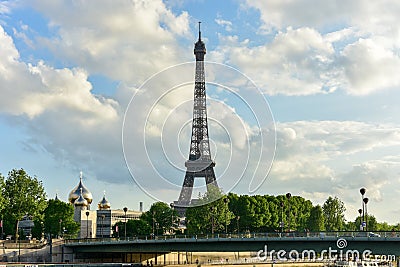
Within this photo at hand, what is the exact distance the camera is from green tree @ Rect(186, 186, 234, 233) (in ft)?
434

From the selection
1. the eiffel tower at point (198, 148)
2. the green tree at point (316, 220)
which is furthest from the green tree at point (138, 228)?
the green tree at point (316, 220)

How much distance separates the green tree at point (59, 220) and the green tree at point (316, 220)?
184 feet

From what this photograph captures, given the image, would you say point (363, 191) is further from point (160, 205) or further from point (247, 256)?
point (160, 205)

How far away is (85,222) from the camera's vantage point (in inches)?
6196

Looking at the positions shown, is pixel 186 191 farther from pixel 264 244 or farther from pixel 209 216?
pixel 264 244

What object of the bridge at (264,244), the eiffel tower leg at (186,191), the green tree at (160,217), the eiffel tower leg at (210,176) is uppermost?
the eiffel tower leg at (210,176)

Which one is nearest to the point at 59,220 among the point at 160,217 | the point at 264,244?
the point at 160,217

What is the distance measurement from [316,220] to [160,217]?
123 ft

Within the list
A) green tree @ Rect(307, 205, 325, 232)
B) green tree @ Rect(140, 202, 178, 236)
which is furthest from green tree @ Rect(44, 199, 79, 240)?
green tree @ Rect(307, 205, 325, 232)

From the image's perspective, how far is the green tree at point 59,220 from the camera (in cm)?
13350

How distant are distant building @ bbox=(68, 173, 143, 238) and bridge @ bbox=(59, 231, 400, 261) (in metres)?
33.8

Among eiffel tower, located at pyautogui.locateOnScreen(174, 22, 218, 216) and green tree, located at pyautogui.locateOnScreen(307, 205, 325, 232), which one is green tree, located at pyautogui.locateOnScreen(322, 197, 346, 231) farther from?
eiffel tower, located at pyautogui.locateOnScreen(174, 22, 218, 216)

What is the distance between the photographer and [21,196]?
12450 cm

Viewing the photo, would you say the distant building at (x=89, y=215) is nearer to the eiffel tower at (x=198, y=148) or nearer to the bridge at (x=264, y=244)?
the eiffel tower at (x=198, y=148)
